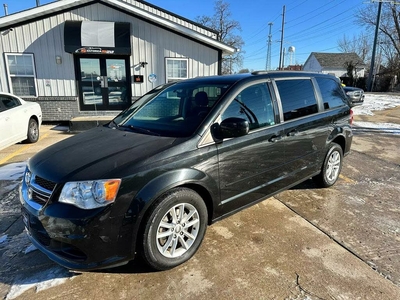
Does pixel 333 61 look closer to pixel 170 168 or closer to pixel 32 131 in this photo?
pixel 32 131

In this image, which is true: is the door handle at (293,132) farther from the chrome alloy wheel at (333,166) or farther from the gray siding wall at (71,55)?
the gray siding wall at (71,55)

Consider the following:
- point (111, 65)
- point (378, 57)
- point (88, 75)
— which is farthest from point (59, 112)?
point (378, 57)

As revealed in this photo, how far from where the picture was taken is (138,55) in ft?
35.9

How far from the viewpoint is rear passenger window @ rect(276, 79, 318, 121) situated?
3.52m

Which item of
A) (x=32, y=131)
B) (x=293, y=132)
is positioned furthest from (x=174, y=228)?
(x=32, y=131)

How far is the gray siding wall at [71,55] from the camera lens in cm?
1034

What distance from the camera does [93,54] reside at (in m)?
10.5

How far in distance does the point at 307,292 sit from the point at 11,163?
602cm

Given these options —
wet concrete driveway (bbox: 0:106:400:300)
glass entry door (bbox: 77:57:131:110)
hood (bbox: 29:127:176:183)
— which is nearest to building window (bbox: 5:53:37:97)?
glass entry door (bbox: 77:57:131:110)

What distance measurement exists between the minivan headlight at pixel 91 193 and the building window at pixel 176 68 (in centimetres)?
954

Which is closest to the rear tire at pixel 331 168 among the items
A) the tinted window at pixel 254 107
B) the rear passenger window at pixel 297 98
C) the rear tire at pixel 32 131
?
the rear passenger window at pixel 297 98

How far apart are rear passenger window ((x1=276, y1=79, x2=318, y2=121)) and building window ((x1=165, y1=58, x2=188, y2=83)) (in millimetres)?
7904

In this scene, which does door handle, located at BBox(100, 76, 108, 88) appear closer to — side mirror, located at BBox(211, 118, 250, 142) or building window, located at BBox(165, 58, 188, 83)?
building window, located at BBox(165, 58, 188, 83)

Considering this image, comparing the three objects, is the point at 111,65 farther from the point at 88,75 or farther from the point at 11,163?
the point at 11,163
